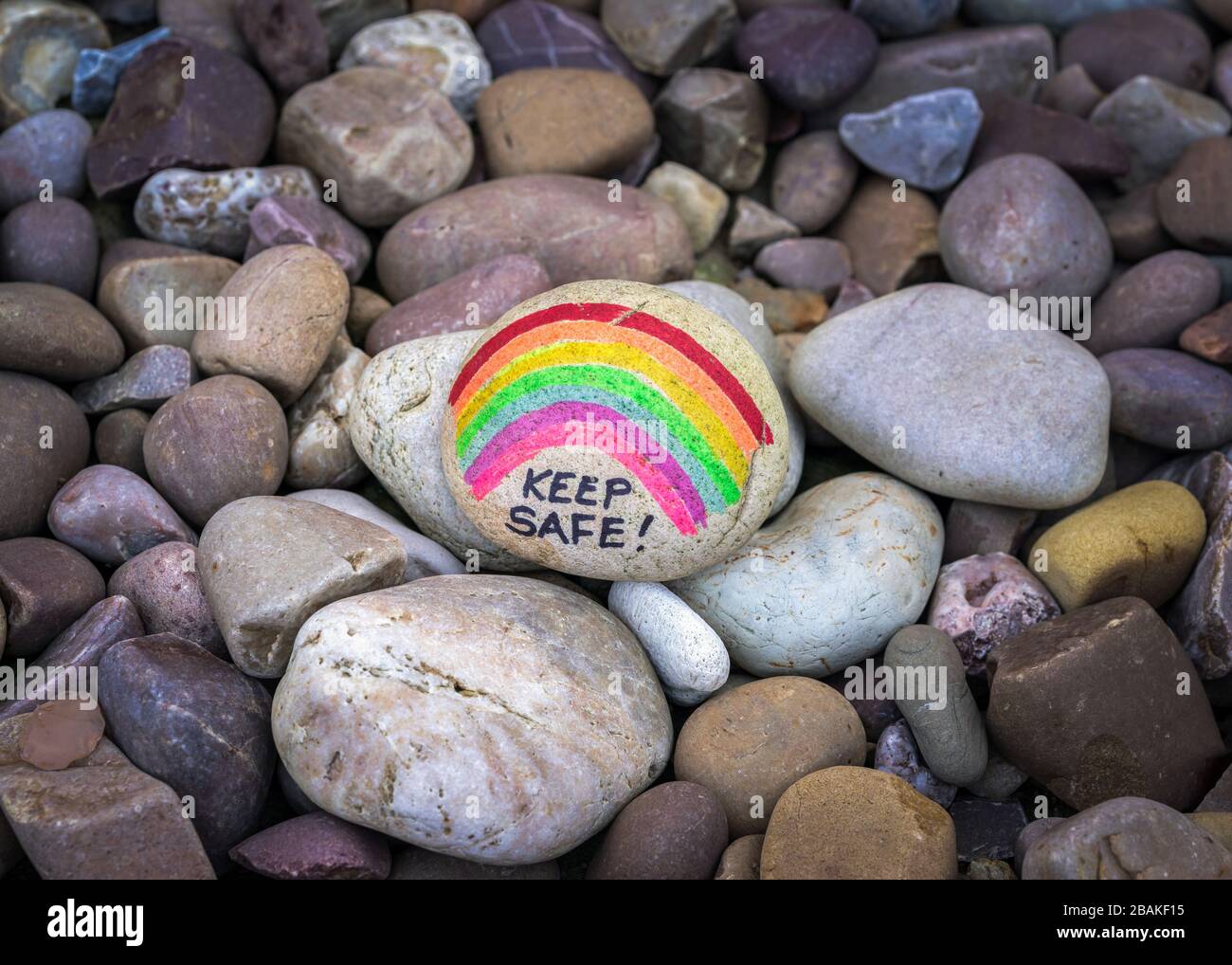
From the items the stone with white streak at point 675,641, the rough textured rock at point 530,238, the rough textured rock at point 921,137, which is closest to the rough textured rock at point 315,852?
the stone with white streak at point 675,641

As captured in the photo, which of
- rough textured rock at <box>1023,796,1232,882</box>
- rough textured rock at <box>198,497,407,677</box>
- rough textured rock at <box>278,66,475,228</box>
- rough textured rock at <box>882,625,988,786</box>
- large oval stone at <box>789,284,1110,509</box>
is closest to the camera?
rough textured rock at <box>1023,796,1232,882</box>

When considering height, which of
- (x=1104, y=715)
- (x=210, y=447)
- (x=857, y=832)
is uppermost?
(x=210, y=447)

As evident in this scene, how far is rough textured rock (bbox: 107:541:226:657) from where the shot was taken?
11.9 ft

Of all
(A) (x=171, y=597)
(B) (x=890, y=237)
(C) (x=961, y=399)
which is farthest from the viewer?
(B) (x=890, y=237)

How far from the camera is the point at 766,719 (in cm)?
351

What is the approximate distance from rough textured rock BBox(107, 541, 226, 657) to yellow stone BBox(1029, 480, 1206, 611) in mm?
2960

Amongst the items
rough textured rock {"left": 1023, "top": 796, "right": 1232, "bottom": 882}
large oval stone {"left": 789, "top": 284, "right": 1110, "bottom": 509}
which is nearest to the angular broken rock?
rough textured rock {"left": 1023, "top": 796, "right": 1232, "bottom": 882}

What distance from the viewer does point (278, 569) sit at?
3.43m

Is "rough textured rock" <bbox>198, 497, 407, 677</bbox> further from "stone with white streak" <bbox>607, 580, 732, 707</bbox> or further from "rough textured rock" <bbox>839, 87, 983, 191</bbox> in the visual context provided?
"rough textured rock" <bbox>839, 87, 983, 191</bbox>

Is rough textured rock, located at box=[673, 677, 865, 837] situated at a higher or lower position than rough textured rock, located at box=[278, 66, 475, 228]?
A: lower

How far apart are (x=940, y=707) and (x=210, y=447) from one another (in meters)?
2.64

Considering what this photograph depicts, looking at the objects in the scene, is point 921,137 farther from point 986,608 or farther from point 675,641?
point 675,641

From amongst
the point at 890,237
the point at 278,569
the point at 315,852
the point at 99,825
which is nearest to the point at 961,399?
the point at 890,237

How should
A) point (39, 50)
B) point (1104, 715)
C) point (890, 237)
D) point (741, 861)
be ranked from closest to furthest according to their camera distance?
point (741, 861) < point (1104, 715) < point (39, 50) < point (890, 237)
